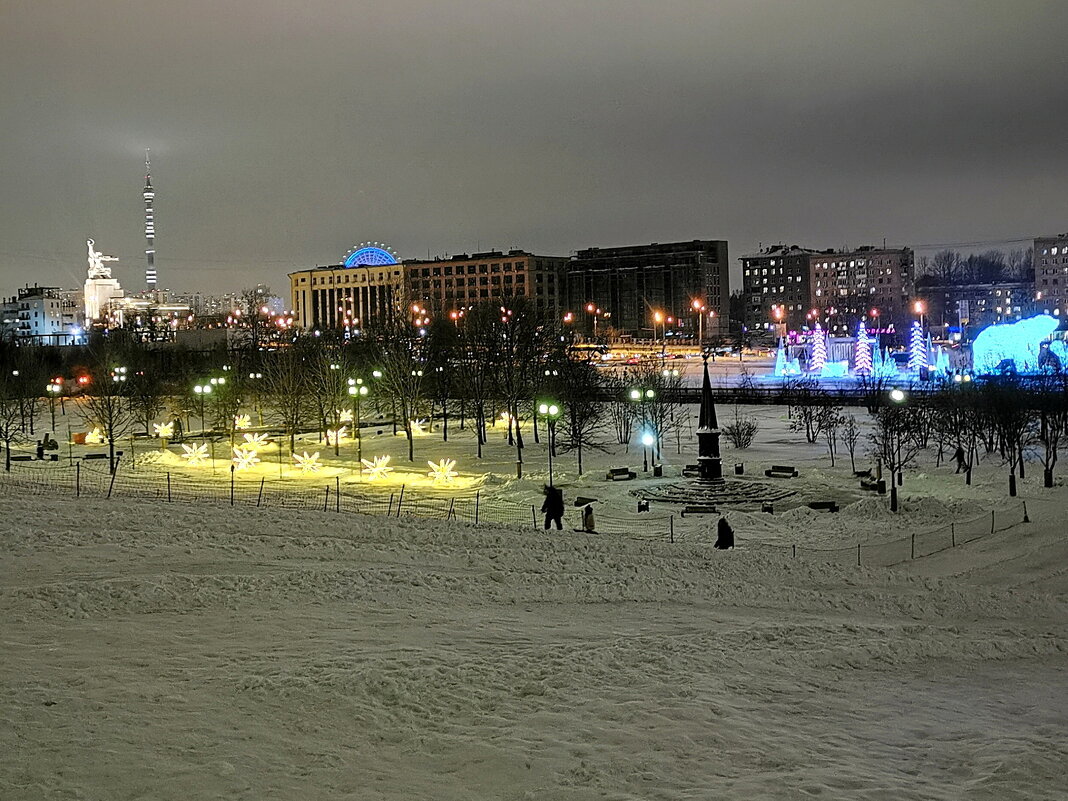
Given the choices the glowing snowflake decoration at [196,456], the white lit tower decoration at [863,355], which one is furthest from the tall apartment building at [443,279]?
the glowing snowflake decoration at [196,456]

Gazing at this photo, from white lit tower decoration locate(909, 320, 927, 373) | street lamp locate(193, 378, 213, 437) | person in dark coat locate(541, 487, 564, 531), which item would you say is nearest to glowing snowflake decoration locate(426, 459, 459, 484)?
person in dark coat locate(541, 487, 564, 531)

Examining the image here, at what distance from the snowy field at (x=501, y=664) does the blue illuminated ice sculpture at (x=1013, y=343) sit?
47.6m

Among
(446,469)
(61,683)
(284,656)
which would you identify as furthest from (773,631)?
(446,469)

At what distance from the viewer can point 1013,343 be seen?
67750 mm

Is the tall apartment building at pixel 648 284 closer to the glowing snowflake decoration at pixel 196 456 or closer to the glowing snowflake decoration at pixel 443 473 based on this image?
the glowing snowflake decoration at pixel 196 456

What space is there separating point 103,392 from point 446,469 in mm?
17957

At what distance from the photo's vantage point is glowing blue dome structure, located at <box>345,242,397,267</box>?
178 meters

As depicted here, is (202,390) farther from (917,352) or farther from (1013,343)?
(1013,343)

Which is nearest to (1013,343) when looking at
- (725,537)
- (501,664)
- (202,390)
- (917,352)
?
(917,352)

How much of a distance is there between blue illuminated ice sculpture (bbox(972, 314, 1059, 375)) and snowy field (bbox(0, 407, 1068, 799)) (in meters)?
47.6

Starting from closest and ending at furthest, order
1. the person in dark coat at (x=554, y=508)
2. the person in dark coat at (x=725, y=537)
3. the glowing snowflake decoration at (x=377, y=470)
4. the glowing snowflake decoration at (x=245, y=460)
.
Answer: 1. the person in dark coat at (x=725, y=537)
2. the person in dark coat at (x=554, y=508)
3. the glowing snowflake decoration at (x=377, y=470)
4. the glowing snowflake decoration at (x=245, y=460)

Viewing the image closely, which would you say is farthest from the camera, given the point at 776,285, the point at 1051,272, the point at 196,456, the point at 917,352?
the point at 776,285

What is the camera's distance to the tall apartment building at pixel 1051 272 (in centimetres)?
15688

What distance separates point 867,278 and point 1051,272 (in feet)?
86.8
